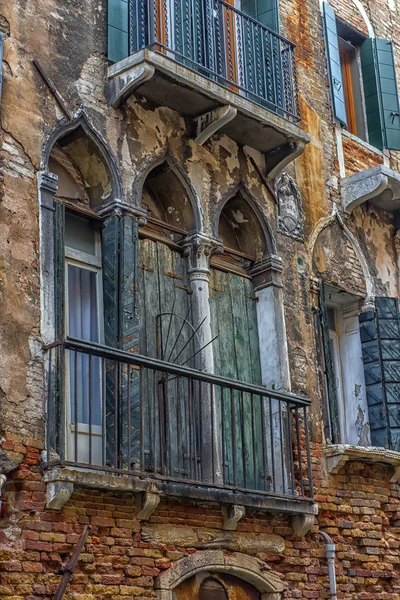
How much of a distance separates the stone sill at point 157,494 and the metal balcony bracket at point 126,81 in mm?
3131

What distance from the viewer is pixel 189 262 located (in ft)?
31.6

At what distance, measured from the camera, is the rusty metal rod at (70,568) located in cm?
734

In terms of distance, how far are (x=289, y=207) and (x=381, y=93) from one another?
249 cm

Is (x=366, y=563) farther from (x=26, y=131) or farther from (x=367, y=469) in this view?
(x=26, y=131)

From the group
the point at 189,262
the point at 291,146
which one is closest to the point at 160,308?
the point at 189,262

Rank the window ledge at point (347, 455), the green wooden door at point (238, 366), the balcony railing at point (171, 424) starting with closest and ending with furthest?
the balcony railing at point (171, 424) < the green wooden door at point (238, 366) < the window ledge at point (347, 455)

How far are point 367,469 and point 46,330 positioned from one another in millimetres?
3936

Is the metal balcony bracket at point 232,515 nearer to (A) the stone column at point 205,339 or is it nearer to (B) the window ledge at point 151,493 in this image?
(B) the window ledge at point 151,493

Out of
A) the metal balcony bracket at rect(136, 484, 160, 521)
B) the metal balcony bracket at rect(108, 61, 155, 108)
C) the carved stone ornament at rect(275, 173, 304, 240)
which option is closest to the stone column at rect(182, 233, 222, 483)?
the metal balcony bracket at rect(136, 484, 160, 521)

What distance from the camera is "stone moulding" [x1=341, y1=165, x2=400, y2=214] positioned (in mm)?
11344

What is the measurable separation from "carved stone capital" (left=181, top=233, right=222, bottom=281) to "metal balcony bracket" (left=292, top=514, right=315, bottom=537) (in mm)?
2189

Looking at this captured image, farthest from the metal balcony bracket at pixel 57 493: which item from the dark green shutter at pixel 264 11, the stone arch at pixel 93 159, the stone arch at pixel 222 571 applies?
the dark green shutter at pixel 264 11

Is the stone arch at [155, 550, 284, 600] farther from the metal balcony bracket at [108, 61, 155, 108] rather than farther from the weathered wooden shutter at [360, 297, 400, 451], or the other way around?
the metal balcony bracket at [108, 61, 155, 108]

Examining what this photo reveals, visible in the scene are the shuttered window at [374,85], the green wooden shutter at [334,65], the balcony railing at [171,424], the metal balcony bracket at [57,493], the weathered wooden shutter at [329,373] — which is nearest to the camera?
the metal balcony bracket at [57,493]
